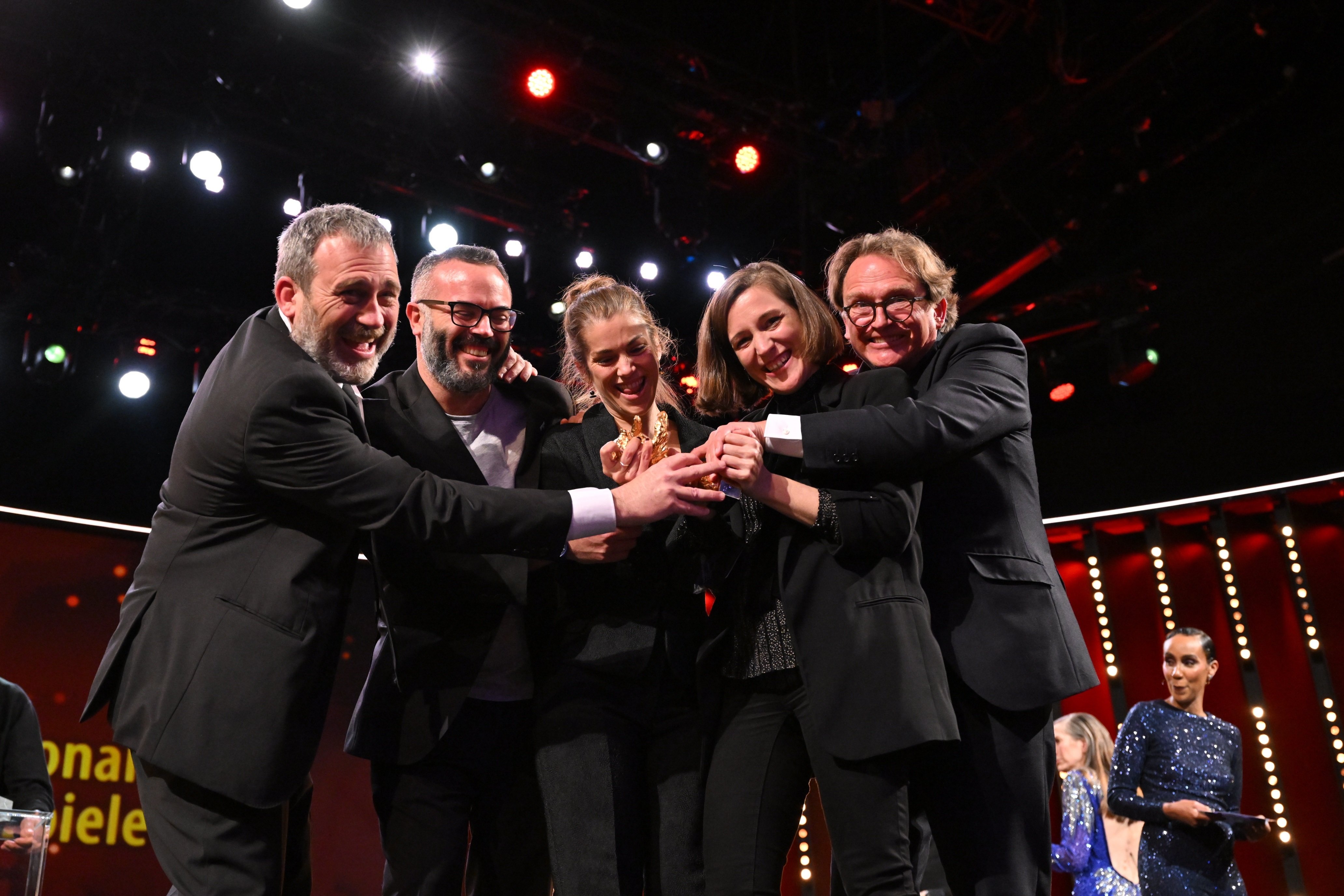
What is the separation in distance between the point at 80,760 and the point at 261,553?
19.0ft

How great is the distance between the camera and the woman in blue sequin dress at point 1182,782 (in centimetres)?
477

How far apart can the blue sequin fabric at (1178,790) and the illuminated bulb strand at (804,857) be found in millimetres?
3140

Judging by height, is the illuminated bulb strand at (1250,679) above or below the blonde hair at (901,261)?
below

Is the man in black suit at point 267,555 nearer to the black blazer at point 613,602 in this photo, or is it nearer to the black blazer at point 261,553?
the black blazer at point 261,553

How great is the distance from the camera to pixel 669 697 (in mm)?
2105

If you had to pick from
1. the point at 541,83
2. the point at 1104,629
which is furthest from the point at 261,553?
the point at 1104,629

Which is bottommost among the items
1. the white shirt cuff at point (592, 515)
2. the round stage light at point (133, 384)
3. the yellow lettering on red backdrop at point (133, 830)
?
the yellow lettering on red backdrop at point (133, 830)

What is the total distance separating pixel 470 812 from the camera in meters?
2.14

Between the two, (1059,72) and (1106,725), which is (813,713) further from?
(1106,725)

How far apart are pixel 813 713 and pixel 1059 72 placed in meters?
4.84

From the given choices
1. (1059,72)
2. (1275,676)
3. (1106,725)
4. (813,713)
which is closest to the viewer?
(813,713)

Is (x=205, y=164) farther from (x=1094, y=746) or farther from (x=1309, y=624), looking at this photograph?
(x=1309, y=624)

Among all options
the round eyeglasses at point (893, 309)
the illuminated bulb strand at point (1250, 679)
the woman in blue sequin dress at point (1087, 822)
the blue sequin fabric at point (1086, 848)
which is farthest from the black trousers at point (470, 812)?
the illuminated bulb strand at point (1250, 679)

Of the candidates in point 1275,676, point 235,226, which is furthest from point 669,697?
point 1275,676
